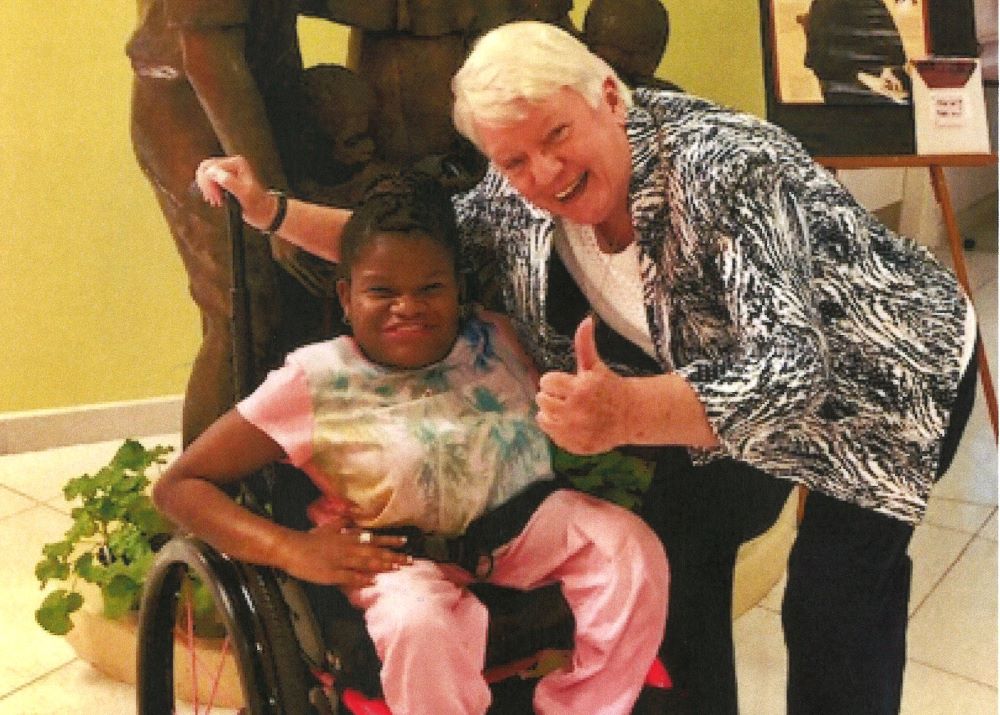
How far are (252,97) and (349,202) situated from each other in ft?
0.62

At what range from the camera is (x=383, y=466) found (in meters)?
1.23

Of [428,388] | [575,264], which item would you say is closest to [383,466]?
[428,388]

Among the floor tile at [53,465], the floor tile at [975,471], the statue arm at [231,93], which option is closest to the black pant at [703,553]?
the statue arm at [231,93]

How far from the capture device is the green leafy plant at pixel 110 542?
1833 millimetres

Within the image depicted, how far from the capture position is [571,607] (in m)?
1.26

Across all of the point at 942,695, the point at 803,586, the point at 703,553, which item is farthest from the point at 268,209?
the point at 942,695

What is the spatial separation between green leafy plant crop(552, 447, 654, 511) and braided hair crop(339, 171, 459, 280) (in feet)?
1.13

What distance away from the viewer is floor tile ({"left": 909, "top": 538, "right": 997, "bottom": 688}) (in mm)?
1907

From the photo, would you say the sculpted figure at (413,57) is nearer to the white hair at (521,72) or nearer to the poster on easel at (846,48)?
the white hair at (521,72)

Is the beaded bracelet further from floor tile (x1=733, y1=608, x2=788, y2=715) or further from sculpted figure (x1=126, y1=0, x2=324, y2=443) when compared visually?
floor tile (x1=733, y1=608, x2=788, y2=715)

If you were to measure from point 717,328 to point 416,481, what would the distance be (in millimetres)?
357

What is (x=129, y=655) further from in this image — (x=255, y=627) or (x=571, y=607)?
(x=571, y=607)

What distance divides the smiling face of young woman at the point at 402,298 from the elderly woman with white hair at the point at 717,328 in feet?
0.39

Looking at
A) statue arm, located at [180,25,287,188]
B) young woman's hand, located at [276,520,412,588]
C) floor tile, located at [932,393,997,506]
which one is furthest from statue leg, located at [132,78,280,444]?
floor tile, located at [932,393,997,506]
